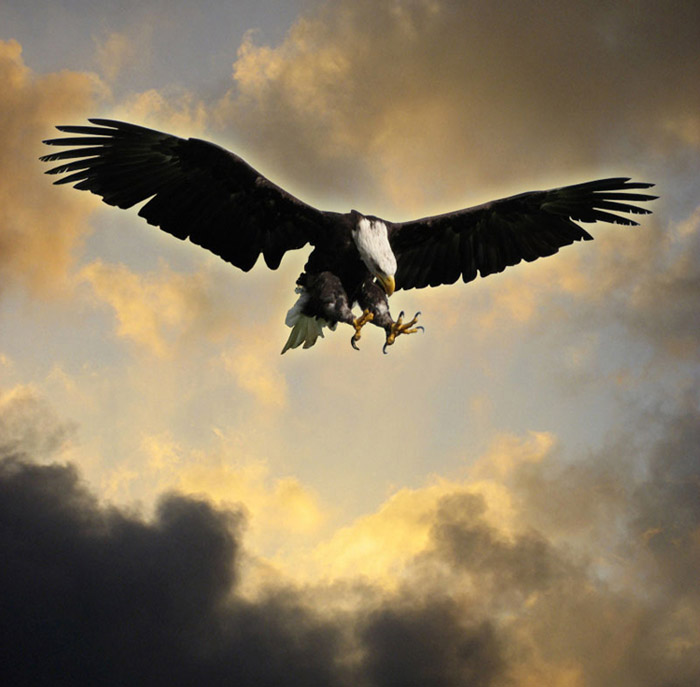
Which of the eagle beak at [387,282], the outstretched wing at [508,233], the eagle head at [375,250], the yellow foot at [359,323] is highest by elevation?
the outstretched wing at [508,233]

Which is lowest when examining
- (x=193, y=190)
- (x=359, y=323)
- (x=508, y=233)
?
(x=359, y=323)

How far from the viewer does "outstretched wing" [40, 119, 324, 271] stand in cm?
912

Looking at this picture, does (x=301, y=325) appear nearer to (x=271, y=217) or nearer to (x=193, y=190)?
(x=271, y=217)

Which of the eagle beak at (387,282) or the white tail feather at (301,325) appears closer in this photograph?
the eagle beak at (387,282)

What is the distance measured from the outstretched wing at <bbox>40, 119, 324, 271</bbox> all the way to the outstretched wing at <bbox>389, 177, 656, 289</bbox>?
4.46ft

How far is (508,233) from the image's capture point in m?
10.5

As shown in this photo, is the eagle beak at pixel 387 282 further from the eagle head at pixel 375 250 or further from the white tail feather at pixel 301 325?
the white tail feather at pixel 301 325

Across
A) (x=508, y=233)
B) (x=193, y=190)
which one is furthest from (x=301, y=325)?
(x=508, y=233)

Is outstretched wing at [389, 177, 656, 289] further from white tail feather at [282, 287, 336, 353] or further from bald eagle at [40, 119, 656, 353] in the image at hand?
white tail feather at [282, 287, 336, 353]

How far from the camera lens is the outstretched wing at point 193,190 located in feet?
29.9

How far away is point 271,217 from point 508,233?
2.68 meters

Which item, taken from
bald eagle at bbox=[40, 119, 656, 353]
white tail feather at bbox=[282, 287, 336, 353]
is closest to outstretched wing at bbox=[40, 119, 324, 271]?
bald eagle at bbox=[40, 119, 656, 353]

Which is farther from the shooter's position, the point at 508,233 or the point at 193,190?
the point at 508,233

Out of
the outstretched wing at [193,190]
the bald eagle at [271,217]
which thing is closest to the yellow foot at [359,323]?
the bald eagle at [271,217]
